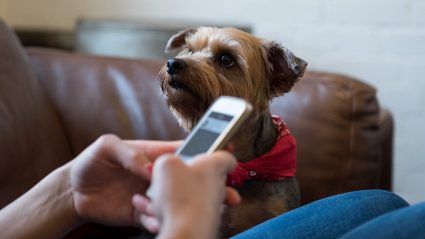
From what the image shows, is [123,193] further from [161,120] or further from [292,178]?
[161,120]

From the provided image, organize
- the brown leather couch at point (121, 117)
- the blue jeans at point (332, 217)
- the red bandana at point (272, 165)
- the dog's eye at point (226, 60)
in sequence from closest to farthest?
the blue jeans at point (332, 217), the red bandana at point (272, 165), the dog's eye at point (226, 60), the brown leather couch at point (121, 117)

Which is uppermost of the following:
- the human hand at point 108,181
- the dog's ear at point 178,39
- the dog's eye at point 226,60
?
the dog's ear at point 178,39

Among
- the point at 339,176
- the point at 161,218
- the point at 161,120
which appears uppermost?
the point at 161,218

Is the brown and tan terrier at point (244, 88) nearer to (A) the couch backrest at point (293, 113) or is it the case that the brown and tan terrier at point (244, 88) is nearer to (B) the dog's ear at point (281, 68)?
(B) the dog's ear at point (281, 68)

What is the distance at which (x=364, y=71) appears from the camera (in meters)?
2.00

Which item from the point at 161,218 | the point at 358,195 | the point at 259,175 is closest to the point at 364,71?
the point at 259,175

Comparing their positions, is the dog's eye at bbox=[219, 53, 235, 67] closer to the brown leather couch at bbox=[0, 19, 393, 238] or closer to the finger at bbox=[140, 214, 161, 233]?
the brown leather couch at bbox=[0, 19, 393, 238]

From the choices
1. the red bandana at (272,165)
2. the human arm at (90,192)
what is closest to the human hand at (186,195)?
the human arm at (90,192)

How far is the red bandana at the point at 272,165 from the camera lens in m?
1.07

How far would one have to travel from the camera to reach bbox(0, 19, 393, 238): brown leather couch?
50.2 inches

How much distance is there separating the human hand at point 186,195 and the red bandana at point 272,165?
51 centimetres

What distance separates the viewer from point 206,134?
2.06 ft

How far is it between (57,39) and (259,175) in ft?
5.22

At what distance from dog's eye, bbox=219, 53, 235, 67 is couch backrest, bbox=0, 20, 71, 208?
0.48m
